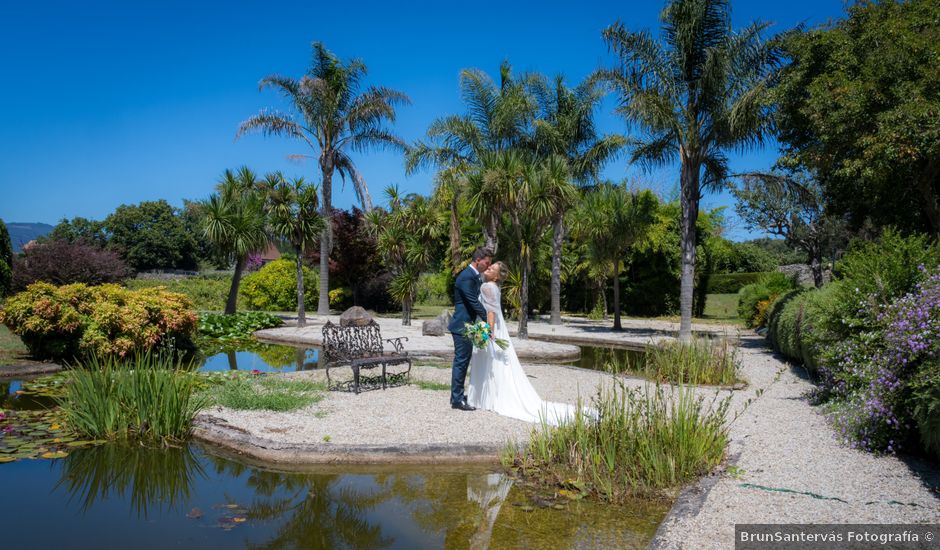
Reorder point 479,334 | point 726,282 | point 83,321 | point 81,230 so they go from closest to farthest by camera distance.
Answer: point 479,334 → point 83,321 → point 726,282 → point 81,230

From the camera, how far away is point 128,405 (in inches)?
250

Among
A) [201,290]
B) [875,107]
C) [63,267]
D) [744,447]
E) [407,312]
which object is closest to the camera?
[744,447]

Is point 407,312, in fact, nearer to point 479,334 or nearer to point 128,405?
point 479,334

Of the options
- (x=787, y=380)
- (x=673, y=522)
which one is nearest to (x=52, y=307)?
(x=673, y=522)

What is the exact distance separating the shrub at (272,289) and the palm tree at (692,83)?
55.6 feet

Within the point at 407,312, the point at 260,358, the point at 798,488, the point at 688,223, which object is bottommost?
the point at 260,358

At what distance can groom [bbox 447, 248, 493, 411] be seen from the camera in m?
7.54

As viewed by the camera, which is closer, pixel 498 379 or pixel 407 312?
pixel 498 379

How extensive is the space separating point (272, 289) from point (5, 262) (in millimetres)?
9616

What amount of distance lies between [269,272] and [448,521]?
25058 mm

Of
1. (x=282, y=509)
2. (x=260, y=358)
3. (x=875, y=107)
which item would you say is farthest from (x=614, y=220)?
(x=282, y=509)

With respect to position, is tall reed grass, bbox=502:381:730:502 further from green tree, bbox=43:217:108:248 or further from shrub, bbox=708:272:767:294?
green tree, bbox=43:217:108:248

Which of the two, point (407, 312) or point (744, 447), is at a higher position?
point (407, 312)

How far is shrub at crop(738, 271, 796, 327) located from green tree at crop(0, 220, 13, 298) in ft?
83.8
